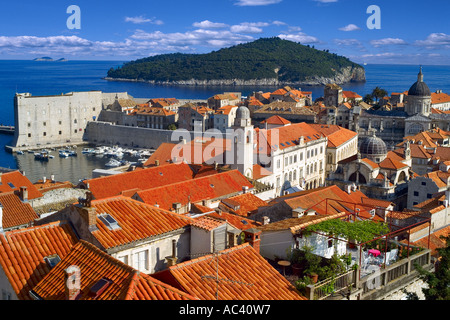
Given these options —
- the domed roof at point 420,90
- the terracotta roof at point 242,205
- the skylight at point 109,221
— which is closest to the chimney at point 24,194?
the terracotta roof at point 242,205

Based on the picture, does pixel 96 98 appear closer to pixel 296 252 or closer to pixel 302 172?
pixel 302 172

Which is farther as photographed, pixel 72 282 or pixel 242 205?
pixel 242 205

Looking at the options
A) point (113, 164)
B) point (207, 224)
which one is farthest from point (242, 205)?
point (113, 164)

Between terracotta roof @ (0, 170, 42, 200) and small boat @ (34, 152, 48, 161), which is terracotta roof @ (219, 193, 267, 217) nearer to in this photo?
Result: terracotta roof @ (0, 170, 42, 200)

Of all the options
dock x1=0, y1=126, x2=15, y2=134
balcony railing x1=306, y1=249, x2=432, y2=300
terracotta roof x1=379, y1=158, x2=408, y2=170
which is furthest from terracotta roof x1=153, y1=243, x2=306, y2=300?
dock x1=0, y1=126, x2=15, y2=134

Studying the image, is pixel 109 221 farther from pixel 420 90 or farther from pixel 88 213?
pixel 420 90

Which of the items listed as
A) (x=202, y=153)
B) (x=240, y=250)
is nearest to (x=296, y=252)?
(x=240, y=250)
